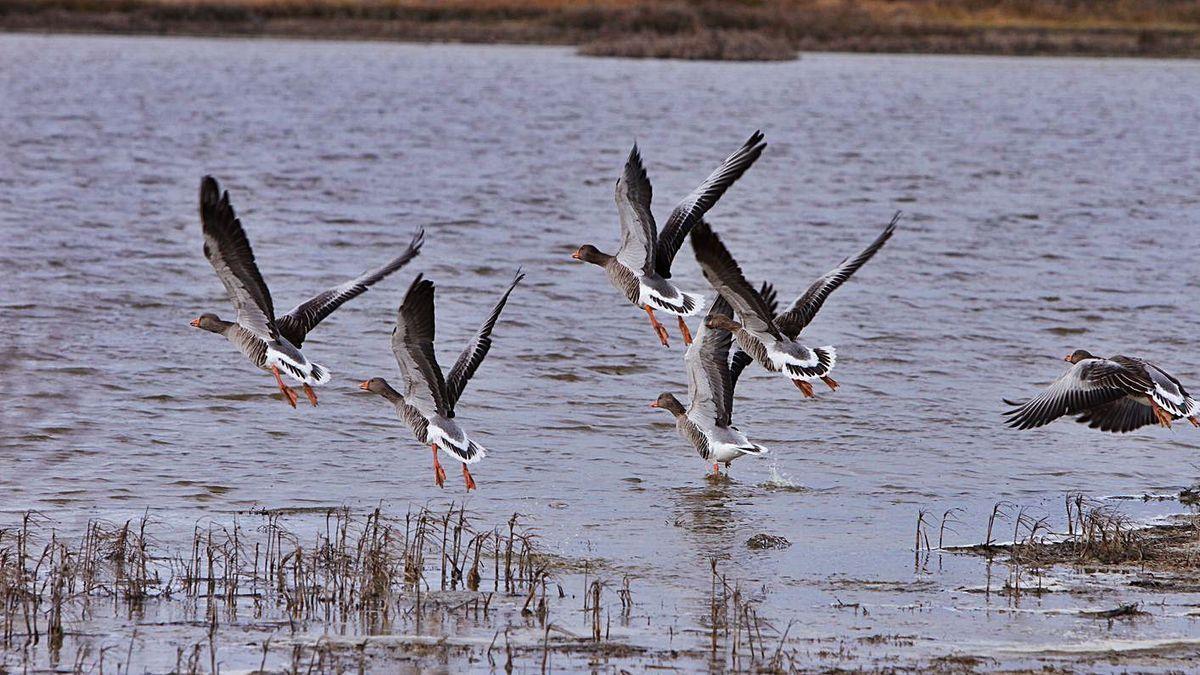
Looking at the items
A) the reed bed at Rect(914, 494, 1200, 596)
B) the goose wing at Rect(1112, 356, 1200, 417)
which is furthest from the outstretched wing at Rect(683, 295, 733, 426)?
the goose wing at Rect(1112, 356, 1200, 417)

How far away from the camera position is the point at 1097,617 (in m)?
8.48

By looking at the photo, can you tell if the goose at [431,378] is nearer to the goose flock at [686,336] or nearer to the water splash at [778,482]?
the goose flock at [686,336]

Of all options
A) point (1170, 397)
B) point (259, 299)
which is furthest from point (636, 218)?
point (1170, 397)

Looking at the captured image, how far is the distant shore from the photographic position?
2960 inches

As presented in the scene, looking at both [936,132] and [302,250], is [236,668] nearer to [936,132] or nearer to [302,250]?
[302,250]

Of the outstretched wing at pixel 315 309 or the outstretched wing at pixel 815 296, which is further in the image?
the outstretched wing at pixel 815 296

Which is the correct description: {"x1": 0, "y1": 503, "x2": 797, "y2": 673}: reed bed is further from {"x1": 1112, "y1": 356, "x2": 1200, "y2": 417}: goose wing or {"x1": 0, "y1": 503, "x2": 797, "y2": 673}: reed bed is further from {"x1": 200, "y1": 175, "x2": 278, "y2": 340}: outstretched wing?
{"x1": 1112, "y1": 356, "x2": 1200, "y2": 417}: goose wing

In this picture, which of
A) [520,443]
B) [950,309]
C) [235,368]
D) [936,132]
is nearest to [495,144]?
[936,132]

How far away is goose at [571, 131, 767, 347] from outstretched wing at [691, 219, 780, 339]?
0.37 metres

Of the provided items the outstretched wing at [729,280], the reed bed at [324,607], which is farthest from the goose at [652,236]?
the reed bed at [324,607]

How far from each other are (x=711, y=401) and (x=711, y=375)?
8.1 inches

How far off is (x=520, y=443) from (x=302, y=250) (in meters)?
10.3

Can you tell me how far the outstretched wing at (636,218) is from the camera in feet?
34.8

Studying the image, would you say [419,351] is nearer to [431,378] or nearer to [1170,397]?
[431,378]
